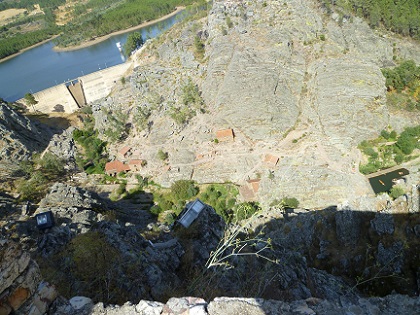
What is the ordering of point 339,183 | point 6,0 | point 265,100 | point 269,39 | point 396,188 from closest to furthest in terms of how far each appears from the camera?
point 396,188 → point 339,183 → point 265,100 → point 269,39 → point 6,0

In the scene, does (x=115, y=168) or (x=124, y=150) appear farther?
(x=124, y=150)

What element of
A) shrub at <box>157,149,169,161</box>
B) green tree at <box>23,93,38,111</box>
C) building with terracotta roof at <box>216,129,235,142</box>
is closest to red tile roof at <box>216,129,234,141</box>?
building with terracotta roof at <box>216,129,235,142</box>

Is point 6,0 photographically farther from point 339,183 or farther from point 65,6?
point 339,183

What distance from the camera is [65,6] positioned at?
424ft

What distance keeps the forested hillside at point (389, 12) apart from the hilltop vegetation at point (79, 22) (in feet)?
184

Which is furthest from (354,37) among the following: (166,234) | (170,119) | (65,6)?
(65,6)

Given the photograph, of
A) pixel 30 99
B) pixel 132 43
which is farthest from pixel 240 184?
pixel 132 43

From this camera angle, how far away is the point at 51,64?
258ft

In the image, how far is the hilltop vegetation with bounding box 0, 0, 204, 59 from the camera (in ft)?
291

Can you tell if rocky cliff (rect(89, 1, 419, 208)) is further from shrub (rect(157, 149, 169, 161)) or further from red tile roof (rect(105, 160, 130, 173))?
red tile roof (rect(105, 160, 130, 173))

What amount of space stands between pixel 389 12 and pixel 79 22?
97.3m

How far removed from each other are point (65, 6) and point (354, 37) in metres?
130

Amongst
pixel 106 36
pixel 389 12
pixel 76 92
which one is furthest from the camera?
pixel 106 36

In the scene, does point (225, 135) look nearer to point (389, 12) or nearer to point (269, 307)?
point (269, 307)
